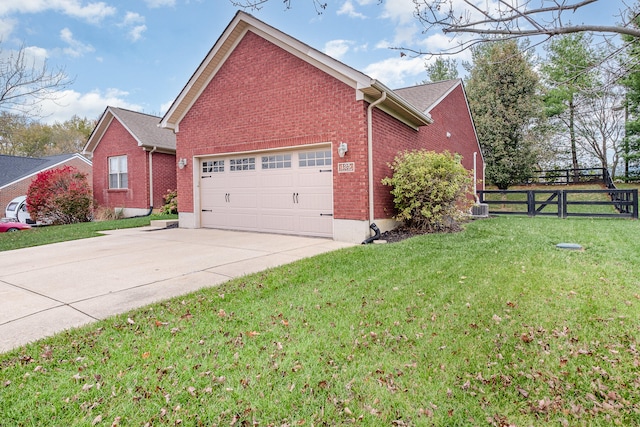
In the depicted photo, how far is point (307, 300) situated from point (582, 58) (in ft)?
14.3

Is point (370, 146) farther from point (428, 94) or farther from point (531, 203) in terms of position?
point (531, 203)

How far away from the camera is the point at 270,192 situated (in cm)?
972

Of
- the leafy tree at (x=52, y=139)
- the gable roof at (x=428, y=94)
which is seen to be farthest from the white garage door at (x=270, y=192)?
the leafy tree at (x=52, y=139)

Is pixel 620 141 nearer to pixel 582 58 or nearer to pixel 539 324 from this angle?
pixel 582 58

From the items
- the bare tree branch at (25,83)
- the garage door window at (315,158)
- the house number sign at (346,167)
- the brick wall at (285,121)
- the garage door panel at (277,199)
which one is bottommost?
the garage door panel at (277,199)

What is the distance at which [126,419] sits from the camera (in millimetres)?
2072

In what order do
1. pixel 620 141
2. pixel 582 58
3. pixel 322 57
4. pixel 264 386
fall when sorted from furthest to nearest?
pixel 620 141 → pixel 322 57 → pixel 582 58 → pixel 264 386

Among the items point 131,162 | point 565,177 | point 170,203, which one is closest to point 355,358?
point 170,203

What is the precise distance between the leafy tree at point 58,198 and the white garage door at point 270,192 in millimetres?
7119

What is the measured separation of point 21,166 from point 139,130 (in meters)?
17.5

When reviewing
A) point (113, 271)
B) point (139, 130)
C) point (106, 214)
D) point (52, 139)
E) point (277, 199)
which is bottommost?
point (113, 271)

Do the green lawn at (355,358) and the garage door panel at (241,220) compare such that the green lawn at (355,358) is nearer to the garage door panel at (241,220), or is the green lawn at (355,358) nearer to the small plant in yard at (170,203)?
the garage door panel at (241,220)

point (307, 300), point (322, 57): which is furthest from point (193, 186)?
point (307, 300)

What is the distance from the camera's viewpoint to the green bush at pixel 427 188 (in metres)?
8.41
